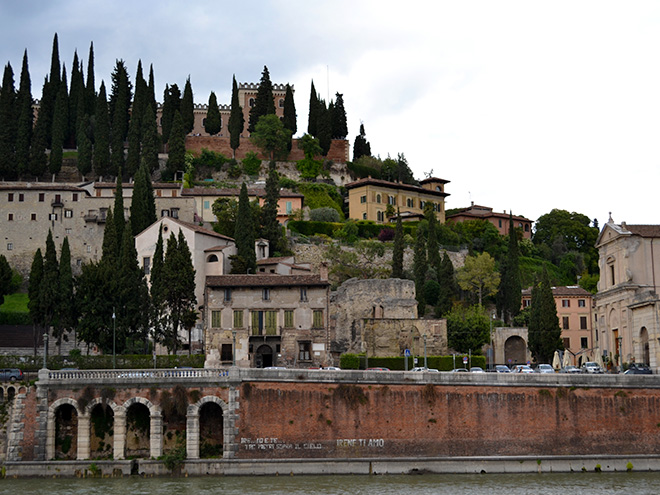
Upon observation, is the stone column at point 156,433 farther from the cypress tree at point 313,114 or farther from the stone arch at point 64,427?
the cypress tree at point 313,114

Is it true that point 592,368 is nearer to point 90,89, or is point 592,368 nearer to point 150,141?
point 150,141

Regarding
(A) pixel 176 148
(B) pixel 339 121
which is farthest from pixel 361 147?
(A) pixel 176 148

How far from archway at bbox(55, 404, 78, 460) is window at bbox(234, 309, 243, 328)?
1830cm

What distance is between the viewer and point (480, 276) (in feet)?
267

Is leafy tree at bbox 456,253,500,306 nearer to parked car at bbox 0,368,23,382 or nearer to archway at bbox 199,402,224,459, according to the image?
archway at bbox 199,402,224,459

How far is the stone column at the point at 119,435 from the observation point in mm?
44625

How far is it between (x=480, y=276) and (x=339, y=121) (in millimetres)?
44541

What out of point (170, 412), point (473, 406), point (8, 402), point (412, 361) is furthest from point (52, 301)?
point (473, 406)

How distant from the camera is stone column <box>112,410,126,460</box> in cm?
4462

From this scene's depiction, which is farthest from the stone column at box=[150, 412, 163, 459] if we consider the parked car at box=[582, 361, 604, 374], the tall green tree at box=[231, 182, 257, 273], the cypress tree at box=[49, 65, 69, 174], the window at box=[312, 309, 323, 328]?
the cypress tree at box=[49, 65, 69, 174]

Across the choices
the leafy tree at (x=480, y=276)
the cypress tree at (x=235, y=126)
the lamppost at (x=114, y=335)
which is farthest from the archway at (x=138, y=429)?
the cypress tree at (x=235, y=126)

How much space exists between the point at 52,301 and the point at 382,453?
92.9ft

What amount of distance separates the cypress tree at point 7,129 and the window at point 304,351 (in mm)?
48162

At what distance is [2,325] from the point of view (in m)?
71.9
